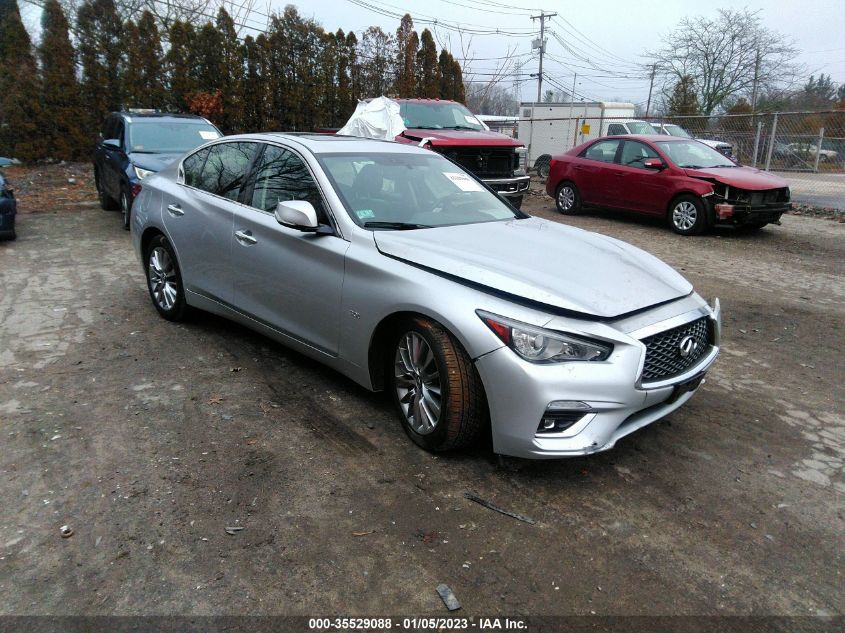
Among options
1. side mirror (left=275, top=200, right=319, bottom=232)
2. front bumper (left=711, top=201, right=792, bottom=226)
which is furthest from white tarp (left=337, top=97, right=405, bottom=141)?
side mirror (left=275, top=200, right=319, bottom=232)

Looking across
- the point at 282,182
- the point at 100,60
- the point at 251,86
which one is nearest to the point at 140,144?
the point at 282,182

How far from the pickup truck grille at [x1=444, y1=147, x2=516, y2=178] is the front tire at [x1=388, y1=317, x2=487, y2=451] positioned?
310 inches

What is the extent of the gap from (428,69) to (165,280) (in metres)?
18.6

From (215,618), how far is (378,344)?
68.0 inches

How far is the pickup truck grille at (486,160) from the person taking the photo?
11109mm

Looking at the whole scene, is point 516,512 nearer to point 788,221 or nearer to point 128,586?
point 128,586

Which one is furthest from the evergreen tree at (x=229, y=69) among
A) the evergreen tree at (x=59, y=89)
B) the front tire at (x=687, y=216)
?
the front tire at (x=687, y=216)

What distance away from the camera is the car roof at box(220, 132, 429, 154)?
4559 millimetres

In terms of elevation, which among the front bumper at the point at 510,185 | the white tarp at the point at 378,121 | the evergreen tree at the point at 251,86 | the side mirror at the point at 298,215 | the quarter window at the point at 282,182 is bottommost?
the front bumper at the point at 510,185

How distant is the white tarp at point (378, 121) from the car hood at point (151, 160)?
12.3 ft

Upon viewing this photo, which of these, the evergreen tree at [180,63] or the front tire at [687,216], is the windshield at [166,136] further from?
the evergreen tree at [180,63]

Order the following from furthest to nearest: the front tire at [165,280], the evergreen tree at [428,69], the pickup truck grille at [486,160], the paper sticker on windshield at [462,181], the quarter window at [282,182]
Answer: the evergreen tree at [428,69] < the pickup truck grille at [486,160] < the front tire at [165,280] < the paper sticker on windshield at [462,181] < the quarter window at [282,182]

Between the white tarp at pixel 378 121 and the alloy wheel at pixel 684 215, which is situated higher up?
the white tarp at pixel 378 121

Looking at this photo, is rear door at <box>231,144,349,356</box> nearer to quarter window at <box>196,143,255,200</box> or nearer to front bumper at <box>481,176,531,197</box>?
quarter window at <box>196,143,255,200</box>
